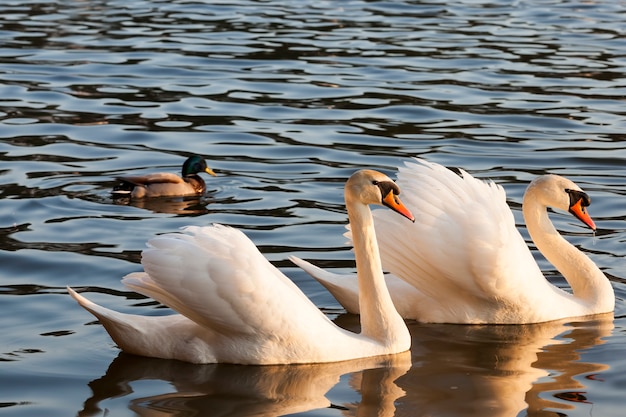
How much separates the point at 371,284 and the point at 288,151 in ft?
21.8

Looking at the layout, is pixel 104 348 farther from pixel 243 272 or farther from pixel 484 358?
pixel 484 358

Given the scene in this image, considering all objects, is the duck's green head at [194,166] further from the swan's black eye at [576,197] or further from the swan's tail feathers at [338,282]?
the swan's black eye at [576,197]

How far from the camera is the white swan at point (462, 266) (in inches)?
348

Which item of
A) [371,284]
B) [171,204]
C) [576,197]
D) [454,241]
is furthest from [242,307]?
[171,204]

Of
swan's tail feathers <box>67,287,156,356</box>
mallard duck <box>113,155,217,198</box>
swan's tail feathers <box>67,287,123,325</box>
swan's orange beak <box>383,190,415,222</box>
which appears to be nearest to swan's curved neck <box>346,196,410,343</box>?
swan's orange beak <box>383,190,415,222</box>

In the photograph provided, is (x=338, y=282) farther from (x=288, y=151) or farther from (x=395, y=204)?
(x=288, y=151)

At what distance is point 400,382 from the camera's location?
7.93 m

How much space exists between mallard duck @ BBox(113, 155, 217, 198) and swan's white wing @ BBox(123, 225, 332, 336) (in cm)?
494

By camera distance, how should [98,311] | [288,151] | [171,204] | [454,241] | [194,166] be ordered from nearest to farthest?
[98,311]
[454,241]
[171,204]
[194,166]
[288,151]

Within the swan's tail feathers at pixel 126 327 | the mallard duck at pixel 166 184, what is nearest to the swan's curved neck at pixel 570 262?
the swan's tail feathers at pixel 126 327

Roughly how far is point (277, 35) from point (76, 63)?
3.82 m


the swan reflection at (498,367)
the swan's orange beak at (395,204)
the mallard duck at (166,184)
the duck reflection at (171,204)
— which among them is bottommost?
the duck reflection at (171,204)

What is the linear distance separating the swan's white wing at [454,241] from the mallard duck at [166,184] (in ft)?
13.4

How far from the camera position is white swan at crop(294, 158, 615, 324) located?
29.0ft
